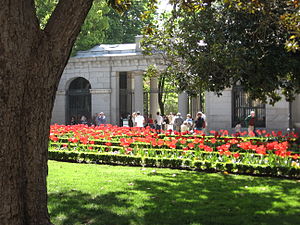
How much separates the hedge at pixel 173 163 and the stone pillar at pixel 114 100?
640 inches

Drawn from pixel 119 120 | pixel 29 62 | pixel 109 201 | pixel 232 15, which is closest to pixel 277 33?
pixel 232 15

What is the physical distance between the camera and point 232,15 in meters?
15.3

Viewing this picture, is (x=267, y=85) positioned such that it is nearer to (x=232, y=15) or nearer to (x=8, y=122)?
(x=232, y=15)

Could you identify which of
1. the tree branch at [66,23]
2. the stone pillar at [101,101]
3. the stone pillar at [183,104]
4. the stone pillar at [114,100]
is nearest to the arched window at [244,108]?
the stone pillar at [183,104]

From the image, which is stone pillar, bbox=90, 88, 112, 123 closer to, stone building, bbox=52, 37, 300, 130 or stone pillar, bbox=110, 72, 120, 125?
stone building, bbox=52, 37, 300, 130

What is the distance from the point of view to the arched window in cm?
2447

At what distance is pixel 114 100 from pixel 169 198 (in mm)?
22720

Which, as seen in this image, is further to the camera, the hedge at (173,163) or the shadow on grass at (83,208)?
the hedge at (173,163)

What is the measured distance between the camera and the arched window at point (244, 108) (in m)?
24.5

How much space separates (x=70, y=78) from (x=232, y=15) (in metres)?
18.5

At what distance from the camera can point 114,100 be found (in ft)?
97.1

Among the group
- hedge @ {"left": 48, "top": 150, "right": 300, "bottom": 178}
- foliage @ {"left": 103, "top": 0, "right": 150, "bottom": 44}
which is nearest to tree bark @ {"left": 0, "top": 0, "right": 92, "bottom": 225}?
hedge @ {"left": 48, "top": 150, "right": 300, "bottom": 178}

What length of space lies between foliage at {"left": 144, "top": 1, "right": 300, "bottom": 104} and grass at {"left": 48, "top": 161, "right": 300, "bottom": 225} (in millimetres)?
5614

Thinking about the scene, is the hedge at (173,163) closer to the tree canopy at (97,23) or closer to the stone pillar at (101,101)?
the stone pillar at (101,101)
